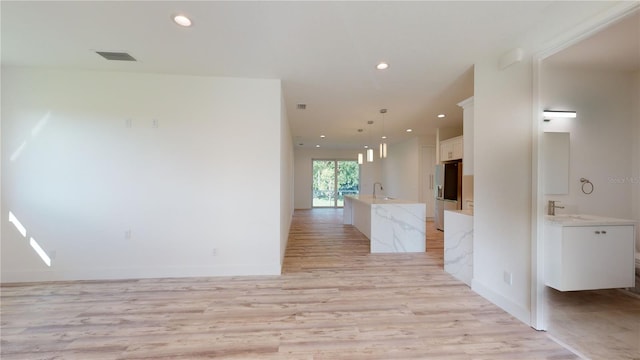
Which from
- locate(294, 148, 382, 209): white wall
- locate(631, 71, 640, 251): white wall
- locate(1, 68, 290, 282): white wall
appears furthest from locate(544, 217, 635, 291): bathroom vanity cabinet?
locate(294, 148, 382, 209): white wall

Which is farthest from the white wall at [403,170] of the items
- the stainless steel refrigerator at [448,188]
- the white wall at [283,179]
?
the white wall at [283,179]

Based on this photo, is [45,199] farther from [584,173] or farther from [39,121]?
[584,173]

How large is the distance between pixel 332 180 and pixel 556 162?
8.78 meters

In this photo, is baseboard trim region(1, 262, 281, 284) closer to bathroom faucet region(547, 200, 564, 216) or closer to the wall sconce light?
bathroom faucet region(547, 200, 564, 216)

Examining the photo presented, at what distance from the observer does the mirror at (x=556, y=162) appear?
218 centimetres

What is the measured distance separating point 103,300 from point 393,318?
117 inches

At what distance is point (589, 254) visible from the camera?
2.21 m

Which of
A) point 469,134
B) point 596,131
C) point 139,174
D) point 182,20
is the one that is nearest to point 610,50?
point 596,131

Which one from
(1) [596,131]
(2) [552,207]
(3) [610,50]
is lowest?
(2) [552,207]

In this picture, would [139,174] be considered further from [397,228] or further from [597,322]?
[597,322]

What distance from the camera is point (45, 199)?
10.3 ft

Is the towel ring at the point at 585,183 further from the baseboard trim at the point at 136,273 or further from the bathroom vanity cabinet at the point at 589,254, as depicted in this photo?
the baseboard trim at the point at 136,273

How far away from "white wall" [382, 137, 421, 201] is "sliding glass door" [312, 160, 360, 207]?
1434mm

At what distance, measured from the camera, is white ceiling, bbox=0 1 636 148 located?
1.99 metres
